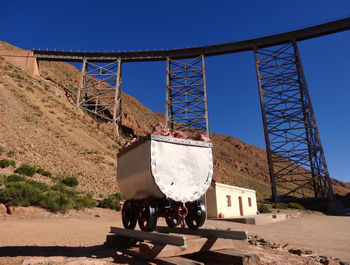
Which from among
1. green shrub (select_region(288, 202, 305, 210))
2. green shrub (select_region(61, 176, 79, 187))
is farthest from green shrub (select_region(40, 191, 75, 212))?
green shrub (select_region(288, 202, 305, 210))

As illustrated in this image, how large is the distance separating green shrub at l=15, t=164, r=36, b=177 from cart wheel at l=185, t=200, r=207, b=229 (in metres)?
10.9

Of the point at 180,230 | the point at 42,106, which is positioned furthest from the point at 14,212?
the point at 42,106

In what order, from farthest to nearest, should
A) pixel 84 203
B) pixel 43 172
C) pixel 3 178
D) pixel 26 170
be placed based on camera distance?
pixel 43 172 < pixel 26 170 < pixel 84 203 < pixel 3 178

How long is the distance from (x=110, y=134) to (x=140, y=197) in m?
20.1

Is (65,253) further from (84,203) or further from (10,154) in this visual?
(10,154)

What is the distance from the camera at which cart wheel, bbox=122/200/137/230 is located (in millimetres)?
4391

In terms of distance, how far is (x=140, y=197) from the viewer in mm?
4004

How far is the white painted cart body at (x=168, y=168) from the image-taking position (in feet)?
11.8

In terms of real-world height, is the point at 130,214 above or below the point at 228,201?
below

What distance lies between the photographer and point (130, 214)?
4.53 metres

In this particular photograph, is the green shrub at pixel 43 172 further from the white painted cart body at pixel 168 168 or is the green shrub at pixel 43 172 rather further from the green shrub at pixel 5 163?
the white painted cart body at pixel 168 168

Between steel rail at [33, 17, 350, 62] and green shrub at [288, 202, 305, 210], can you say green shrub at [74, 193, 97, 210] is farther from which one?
steel rail at [33, 17, 350, 62]

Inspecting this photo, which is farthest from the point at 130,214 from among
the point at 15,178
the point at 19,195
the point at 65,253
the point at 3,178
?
the point at 15,178

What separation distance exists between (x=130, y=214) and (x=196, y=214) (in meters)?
1.27
